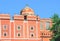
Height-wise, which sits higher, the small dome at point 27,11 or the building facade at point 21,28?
the small dome at point 27,11

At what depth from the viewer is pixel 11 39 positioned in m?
61.3

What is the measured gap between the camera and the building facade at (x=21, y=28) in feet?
201

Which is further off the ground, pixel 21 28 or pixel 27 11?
pixel 27 11

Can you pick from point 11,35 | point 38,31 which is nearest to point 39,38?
point 38,31

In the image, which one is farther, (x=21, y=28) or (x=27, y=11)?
(x=27, y=11)

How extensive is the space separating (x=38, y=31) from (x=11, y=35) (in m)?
5.72

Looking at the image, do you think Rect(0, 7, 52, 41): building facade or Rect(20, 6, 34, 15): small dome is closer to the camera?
Rect(0, 7, 52, 41): building facade

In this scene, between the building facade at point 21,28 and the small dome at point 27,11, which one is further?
the small dome at point 27,11

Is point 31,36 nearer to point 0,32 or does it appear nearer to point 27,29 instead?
point 27,29

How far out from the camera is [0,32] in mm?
60906

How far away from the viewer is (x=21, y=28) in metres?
62.2

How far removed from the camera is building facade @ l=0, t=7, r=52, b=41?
201 ft

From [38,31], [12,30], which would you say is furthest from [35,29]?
[12,30]

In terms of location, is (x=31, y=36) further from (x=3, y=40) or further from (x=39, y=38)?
(x=3, y=40)
